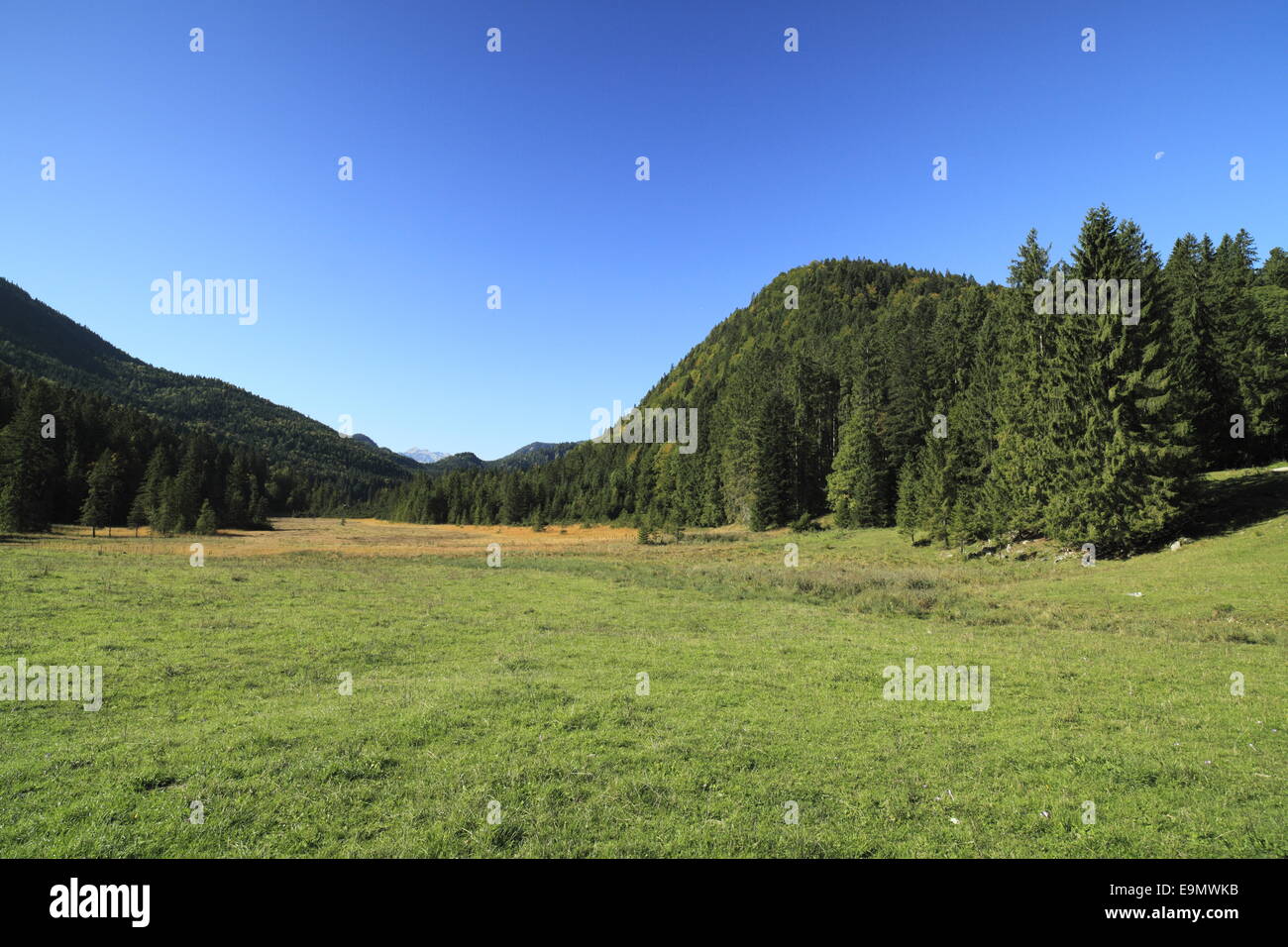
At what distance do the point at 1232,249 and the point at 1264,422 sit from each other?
27.9 metres

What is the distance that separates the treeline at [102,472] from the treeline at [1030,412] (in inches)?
3340

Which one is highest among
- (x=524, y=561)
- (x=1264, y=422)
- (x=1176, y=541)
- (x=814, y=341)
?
(x=814, y=341)

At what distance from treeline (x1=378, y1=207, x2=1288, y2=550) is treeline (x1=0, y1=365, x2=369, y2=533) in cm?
8485

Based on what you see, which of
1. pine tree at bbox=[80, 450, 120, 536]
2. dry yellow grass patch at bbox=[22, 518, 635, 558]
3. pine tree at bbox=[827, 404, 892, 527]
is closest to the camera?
dry yellow grass patch at bbox=[22, 518, 635, 558]

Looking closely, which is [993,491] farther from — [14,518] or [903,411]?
[14,518]

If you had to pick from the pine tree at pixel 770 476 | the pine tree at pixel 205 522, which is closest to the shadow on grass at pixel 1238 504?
the pine tree at pixel 770 476

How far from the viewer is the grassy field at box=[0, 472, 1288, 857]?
7160 mm

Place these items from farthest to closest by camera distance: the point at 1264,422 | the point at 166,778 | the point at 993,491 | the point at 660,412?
the point at 660,412, the point at 1264,422, the point at 993,491, the point at 166,778

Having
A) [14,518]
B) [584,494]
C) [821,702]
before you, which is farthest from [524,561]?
[584,494]

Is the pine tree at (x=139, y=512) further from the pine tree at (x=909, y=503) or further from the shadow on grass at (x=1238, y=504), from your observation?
the shadow on grass at (x=1238, y=504)

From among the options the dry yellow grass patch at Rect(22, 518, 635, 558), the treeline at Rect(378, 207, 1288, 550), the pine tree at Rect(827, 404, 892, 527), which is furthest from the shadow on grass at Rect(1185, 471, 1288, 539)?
the dry yellow grass patch at Rect(22, 518, 635, 558)

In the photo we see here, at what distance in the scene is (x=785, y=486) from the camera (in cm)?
7575

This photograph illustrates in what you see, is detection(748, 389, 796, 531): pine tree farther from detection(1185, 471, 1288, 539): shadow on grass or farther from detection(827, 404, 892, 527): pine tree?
detection(1185, 471, 1288, 539): shadow on grass

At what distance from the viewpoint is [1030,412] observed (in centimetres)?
4162
